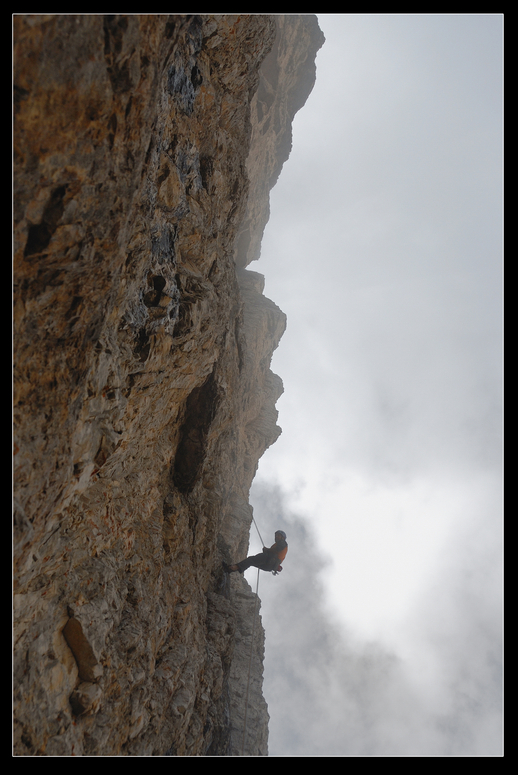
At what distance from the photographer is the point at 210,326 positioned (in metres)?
7.13

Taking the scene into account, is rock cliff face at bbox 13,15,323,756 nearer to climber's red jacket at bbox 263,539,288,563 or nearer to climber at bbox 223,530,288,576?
climber at bbox 223,530,288,576

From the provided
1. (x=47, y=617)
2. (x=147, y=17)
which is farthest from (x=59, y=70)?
(x=47, y=617)

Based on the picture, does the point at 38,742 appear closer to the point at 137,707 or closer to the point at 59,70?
the point at 137,707

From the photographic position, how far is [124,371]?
4.88 meters

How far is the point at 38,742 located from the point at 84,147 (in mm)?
5624

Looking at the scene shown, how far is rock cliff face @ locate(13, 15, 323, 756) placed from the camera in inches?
125

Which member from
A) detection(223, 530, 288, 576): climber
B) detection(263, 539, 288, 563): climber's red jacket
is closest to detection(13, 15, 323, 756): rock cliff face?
detection(223, 530, 288, 576): climber

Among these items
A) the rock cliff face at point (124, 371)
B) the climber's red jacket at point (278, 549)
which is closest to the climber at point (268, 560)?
the climber's red jacket at point (278, 549)

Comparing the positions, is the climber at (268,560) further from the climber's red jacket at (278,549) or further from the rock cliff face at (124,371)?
the rock cliff face at (124,371)

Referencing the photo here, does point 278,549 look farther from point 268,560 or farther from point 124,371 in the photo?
point 124,371

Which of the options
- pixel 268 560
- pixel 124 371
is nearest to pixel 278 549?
pixel 268 560

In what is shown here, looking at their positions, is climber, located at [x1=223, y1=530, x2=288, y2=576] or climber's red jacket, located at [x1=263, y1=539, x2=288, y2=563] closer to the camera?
climber, located at [x1=223, y1=530, x2=288, y2=576]

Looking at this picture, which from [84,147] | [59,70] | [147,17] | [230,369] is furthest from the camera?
[230,369]

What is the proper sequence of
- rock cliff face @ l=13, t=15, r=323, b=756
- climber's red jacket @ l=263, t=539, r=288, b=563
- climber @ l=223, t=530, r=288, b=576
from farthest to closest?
1. climber's red jacket @ l=263, t=539, r=288, b=563
2. climber @ l=223, t=530, r=288, b=576
3. rock cliff face @ l=13, t=15, r=323, b=756
